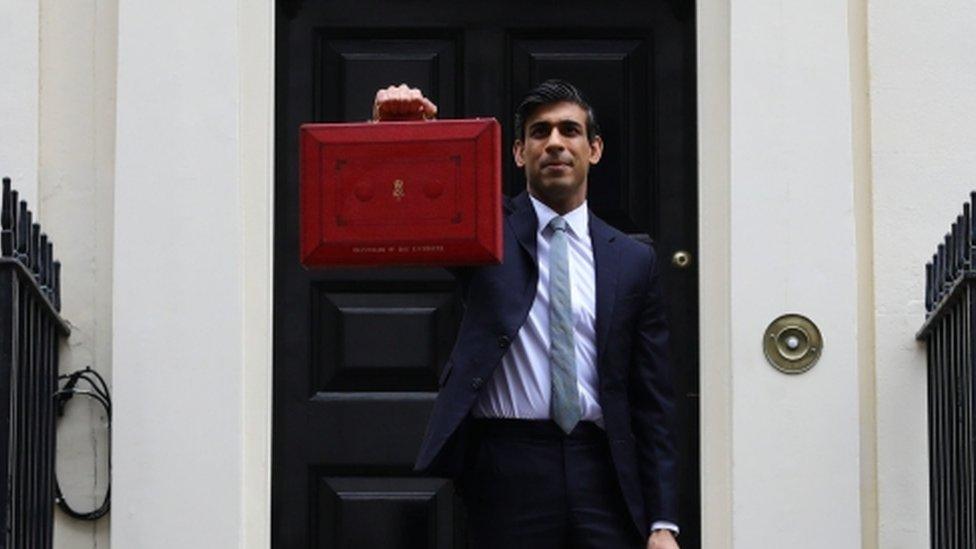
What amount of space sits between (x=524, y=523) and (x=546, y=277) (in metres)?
0.72

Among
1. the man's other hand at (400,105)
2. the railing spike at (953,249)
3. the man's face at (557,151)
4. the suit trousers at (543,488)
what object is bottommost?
the suit trousers at (543,488)

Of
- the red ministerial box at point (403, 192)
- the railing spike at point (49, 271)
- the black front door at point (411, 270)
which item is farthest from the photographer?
the black front door at point (411, 270)

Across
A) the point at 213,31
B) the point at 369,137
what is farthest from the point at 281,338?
the point at 369,137

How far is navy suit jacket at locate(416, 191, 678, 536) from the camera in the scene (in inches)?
359

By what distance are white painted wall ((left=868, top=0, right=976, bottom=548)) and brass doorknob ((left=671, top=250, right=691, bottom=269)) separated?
71 centimetres

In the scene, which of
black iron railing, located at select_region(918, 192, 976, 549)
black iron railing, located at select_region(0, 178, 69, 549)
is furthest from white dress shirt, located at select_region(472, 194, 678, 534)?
black iron railing, located at select_region(0, 178, 69, 549)

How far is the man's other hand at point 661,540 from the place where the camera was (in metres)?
9.17

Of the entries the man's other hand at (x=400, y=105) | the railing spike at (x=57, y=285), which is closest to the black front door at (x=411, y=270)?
the railing spike at (x=57, y=285)

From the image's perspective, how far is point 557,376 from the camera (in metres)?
9.14

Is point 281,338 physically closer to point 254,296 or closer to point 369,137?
point 254,296

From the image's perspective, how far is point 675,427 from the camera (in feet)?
34.5

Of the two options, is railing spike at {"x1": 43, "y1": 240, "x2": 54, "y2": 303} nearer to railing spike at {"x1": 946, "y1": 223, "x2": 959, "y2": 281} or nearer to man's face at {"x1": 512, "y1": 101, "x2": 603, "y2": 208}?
man's face at {"x1": 512, "y1": 101, "x2": 603, "y2": 208}

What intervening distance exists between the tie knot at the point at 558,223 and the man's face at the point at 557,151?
0.05 m

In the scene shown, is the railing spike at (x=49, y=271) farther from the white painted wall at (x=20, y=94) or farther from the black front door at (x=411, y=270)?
the black front door at (x=411, y=270)
